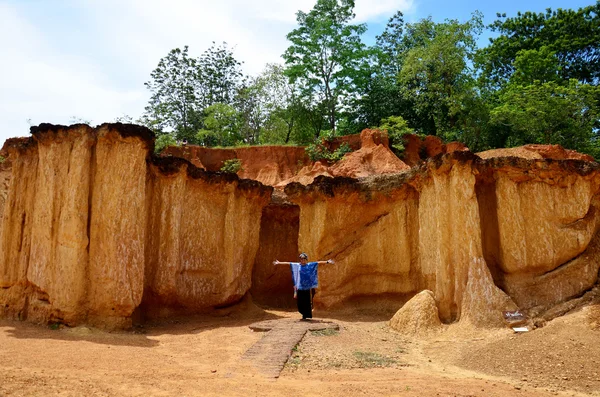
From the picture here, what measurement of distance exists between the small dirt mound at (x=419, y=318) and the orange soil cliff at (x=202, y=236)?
0.18 m

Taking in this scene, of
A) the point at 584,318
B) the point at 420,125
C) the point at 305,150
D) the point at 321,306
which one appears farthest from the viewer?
the point at 420,125

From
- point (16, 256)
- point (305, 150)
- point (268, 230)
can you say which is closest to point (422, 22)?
point (305, 150)

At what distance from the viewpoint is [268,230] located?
19672mm

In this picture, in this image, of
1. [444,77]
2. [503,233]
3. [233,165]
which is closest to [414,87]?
[444,77]

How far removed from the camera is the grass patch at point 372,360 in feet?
28.8

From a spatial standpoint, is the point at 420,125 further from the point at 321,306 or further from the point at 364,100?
the point at 321,306

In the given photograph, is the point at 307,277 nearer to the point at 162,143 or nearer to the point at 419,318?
the point at 419,318

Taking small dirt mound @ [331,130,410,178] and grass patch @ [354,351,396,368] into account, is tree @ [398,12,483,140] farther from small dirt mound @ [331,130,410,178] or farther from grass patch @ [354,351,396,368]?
grass patch @ [354,351,396,368]

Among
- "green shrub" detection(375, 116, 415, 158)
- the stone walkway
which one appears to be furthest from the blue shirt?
"green shrub" detection(375, 116, 415, 158)

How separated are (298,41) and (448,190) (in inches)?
898

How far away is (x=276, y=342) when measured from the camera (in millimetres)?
9914

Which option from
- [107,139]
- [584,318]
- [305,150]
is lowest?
[584,318]

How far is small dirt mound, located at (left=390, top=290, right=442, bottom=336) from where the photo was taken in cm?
1163

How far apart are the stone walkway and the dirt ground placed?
0.57ft
